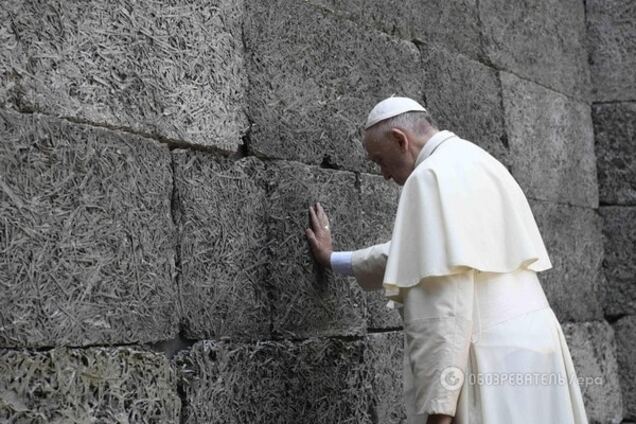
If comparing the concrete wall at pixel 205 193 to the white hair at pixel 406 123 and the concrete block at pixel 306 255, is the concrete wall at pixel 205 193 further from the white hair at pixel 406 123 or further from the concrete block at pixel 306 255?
the white hair at pixel 406 123

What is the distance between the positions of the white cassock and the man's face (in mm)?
213

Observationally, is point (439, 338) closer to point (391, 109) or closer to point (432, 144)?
point (432, 144)

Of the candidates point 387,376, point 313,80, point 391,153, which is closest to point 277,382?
point 387,376

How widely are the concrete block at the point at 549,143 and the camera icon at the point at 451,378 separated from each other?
2.65m

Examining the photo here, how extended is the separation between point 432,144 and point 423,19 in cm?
157

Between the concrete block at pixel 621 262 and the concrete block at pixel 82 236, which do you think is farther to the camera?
the concrete block at pixel 621 262

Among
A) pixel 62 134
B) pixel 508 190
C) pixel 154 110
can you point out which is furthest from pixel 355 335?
pixel 62 134

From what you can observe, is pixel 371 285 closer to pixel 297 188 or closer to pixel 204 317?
pixel 297 188

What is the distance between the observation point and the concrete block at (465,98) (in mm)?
5363

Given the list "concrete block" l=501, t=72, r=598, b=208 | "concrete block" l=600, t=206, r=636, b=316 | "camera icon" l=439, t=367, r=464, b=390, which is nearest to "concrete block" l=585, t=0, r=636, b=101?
"concrete block" l=501, t=72, r=598, b=208

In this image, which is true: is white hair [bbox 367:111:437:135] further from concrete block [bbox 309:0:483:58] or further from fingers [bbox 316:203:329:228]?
concrete block [bbox 309:0:483:58]

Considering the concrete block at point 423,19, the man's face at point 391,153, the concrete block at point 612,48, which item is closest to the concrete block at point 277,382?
the man's face at point 391,153

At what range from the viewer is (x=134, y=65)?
11.8 feet

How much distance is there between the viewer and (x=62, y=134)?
3326 mm
